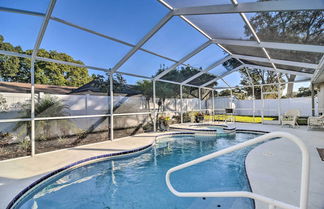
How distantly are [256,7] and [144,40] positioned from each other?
328cm

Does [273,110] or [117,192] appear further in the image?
[273,110]

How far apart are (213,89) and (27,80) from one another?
505 inches

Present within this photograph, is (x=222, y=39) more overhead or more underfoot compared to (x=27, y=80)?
more overhead

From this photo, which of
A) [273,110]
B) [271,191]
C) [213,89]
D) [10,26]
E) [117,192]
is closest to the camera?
[271,191]

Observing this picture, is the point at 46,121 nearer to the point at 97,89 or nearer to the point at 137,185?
the point at 97,89

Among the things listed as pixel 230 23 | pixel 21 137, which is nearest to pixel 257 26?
pixel 230 23

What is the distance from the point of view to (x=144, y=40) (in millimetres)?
5539

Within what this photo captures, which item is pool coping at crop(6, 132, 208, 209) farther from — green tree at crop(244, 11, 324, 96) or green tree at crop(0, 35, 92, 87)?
green tree at crop(244, 11, 324, 96)

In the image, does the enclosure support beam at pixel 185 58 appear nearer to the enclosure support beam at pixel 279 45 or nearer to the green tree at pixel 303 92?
the enclosure support beam at pixel 279 45

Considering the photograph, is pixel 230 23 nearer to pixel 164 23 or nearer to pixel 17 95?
pixel 164 23

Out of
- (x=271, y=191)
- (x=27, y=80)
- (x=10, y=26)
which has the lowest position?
(x=271, y=191)

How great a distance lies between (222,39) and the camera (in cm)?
664

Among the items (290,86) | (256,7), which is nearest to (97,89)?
(256,7)

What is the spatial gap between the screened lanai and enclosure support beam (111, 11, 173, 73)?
30 mm
